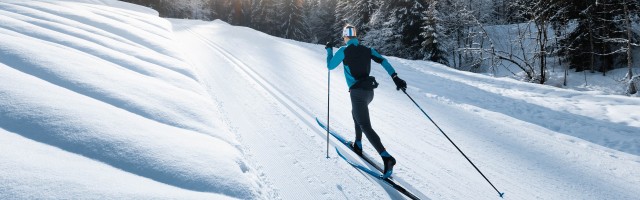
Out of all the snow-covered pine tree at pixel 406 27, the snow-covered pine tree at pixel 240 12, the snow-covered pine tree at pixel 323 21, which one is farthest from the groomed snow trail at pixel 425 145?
the snow-covered pine tree at pixel 240 12

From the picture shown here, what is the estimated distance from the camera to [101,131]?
2930 mm

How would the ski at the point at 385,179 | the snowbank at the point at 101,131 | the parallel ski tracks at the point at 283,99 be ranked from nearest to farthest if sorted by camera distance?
the snowbank at the point at 101,131 < the ski at the point at 385,179 < the parallel ski tracks at the point at 283,99

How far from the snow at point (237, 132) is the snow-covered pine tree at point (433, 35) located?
18.2 meters

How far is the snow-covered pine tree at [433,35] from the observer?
27.0 meters

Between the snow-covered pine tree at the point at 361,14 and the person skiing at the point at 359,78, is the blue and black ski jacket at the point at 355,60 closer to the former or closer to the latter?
the person skiing at the point at 359,78

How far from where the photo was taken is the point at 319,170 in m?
4.47

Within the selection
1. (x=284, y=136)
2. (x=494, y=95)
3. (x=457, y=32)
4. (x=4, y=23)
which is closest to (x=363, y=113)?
(x=284, y=136)

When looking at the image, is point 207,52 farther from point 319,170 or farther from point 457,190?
point 457,190

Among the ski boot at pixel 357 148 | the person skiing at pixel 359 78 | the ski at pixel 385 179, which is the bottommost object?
the ski at pixel 385 179

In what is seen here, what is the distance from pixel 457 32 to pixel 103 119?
37.3m

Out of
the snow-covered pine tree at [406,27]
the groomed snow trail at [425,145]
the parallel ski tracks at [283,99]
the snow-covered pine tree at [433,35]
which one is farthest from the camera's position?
the snow-covered pine tree at [406,27]

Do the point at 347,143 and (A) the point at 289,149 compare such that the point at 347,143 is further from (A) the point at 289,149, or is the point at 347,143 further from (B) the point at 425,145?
(B) the point at 425,145

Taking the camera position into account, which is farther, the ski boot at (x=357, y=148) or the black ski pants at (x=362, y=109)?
the ski boot at (x=357, y=148)

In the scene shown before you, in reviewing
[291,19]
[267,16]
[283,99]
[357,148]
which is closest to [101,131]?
[357,148]
